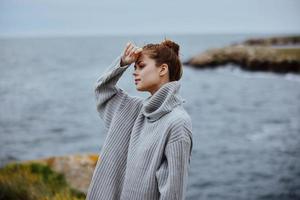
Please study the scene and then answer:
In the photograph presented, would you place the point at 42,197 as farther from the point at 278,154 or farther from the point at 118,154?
the point at 278,154

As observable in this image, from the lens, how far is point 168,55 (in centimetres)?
246

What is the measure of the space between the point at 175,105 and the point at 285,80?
38.4 m

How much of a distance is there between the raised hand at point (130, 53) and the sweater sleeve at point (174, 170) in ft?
1.81

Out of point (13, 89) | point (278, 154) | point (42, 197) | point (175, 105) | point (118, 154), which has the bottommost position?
point (13, 89)

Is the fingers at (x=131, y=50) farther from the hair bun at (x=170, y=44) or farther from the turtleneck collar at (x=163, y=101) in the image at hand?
the turtleneck collar at (x=163, y=101)

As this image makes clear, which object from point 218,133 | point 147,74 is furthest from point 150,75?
point 218,133

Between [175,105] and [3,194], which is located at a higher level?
[175,105]

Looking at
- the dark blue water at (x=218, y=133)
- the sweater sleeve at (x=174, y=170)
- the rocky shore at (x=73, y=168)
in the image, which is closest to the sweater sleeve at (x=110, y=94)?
the sweater sleeve at (x=174, y=170)

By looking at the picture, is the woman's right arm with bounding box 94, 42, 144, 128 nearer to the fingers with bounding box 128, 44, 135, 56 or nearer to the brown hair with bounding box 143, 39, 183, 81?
the fingers with bounding box 128, 44, 135, 56

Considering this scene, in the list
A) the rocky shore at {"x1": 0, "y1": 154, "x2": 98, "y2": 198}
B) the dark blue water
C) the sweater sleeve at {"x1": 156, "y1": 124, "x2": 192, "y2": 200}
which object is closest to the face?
the sweater sleeve at {"x1": 156, "y1": 124, "x2": 192, "y2": 200}

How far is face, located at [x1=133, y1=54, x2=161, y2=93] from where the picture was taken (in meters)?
2.44

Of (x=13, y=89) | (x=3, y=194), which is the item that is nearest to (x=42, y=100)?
(x=13, y=89)

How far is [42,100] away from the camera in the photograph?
1324 inches

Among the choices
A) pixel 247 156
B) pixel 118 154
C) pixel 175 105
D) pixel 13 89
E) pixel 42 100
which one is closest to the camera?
pixel 175 105
